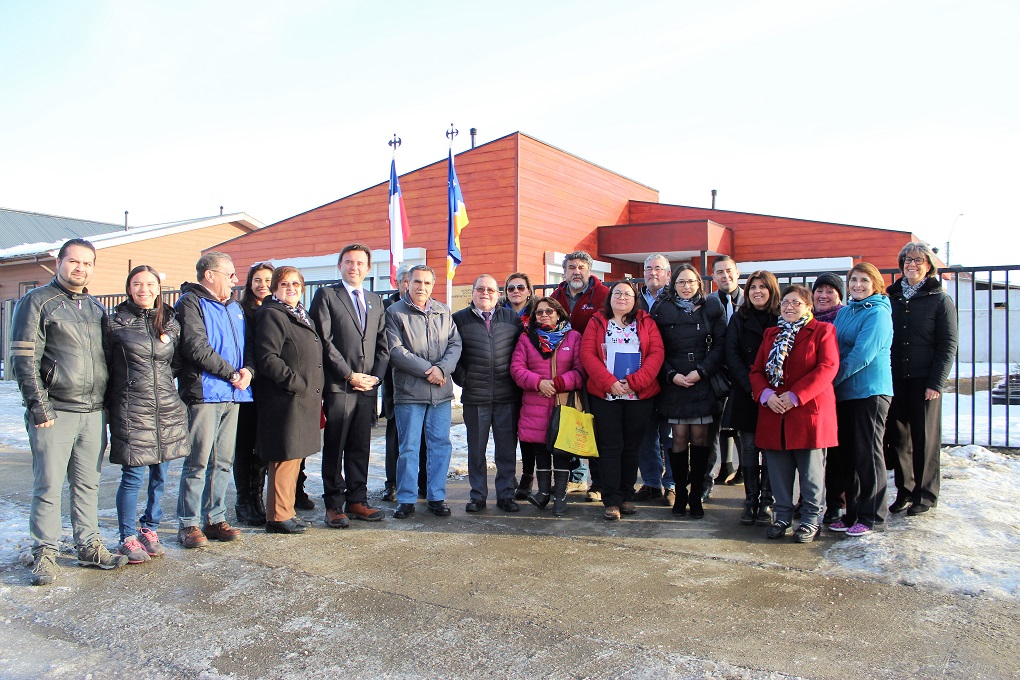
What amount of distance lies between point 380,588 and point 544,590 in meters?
0.91

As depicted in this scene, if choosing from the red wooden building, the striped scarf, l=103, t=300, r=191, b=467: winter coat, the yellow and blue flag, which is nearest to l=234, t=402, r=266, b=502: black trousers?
l=103, t=300, r=191, b=467: winter coat

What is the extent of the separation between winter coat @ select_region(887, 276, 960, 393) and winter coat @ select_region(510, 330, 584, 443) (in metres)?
2.35

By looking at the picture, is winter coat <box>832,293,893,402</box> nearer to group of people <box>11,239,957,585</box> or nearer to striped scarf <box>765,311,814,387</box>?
group of people <box>11,239,957,585</box>

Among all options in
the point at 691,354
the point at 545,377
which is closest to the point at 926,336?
the point at 691,354

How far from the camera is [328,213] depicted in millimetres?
18141

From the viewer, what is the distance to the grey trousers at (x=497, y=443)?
18.4 feet

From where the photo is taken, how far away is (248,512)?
5270 millimetres

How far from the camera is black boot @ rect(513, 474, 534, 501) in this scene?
6004mm

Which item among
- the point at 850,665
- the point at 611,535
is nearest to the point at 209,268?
the point at 611,535

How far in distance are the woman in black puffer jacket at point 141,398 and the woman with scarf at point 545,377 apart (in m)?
2.45

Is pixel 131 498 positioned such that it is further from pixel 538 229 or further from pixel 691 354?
pixel 538 229

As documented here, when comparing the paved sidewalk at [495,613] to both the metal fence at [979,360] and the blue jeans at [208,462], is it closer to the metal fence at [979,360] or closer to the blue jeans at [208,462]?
the blue jeans at [208,462]

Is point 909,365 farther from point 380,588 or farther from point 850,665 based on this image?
point 380,588

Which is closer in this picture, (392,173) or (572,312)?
(572,312)
